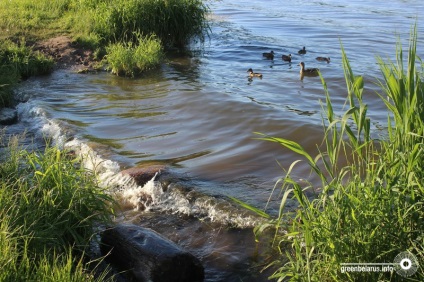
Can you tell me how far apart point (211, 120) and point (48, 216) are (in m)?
5.18

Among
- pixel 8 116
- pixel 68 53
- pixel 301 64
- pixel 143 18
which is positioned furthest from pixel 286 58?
pixel 8 116

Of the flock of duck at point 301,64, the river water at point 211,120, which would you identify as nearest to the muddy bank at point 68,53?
the river water at point 211,120

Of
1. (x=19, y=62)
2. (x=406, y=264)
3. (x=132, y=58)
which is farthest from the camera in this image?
(x=132, y=58)

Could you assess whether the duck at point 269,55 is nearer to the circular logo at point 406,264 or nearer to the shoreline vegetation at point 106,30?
the shoreline vegetation at point 106,30

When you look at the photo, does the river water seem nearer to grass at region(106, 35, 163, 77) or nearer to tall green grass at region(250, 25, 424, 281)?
grass at region(106, 35, 163, 77)

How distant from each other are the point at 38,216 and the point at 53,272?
103 cm

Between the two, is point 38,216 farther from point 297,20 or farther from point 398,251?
point 297,20

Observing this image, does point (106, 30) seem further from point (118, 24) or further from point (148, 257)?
point (148, 257)

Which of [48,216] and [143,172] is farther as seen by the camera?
[143,172]

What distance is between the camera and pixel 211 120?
9797 millimetres

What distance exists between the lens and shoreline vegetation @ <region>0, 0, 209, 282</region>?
4.46m

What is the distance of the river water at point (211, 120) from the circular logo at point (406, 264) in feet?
4.26

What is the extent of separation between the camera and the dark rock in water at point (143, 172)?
7.19m

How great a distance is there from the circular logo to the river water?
4.26ft
